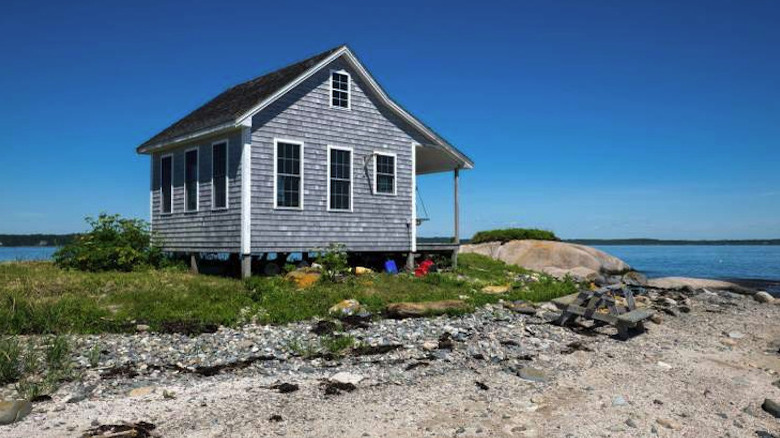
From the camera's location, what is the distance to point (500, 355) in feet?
31.1

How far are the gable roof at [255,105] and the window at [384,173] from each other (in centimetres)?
147

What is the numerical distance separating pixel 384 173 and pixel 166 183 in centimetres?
708

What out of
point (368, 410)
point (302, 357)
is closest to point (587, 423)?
point (368, 410)

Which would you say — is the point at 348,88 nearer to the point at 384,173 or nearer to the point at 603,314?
the point at 384,173

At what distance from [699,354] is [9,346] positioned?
10.6 metres

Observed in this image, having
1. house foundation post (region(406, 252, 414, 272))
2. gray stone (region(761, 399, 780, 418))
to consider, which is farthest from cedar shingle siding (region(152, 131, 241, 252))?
gray stone (region(761, 399, 780, 418))

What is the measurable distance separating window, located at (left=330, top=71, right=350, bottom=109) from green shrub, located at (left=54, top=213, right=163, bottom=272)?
23.8 feet

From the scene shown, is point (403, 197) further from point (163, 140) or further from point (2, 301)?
point (2, 301)

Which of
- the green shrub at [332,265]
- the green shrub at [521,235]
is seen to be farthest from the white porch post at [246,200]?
the green shrub at [521,235]

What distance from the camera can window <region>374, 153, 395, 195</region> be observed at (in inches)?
752

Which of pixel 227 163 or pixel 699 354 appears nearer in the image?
pixel 699 354

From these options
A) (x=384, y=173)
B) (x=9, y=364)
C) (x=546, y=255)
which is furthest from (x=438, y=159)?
(x=9, y=364)

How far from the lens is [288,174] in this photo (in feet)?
55.8

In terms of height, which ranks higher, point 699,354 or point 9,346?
point 9,346
